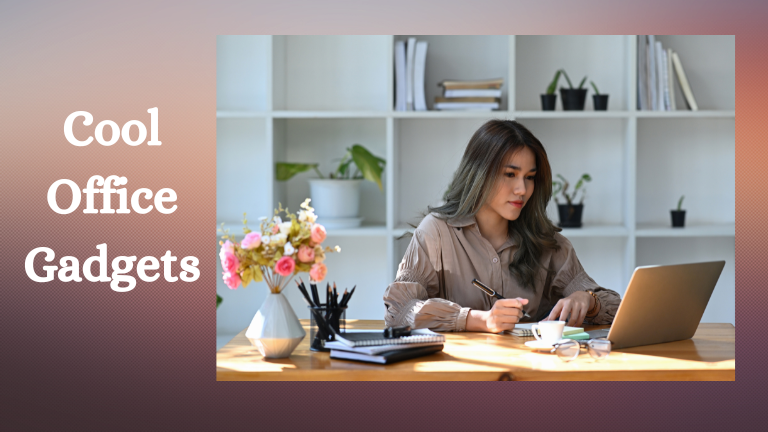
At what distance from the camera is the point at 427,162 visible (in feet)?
12.3

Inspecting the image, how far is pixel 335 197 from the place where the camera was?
11.5 feet

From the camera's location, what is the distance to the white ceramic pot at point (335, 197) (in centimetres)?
350

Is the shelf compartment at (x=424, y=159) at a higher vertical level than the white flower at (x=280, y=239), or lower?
higher

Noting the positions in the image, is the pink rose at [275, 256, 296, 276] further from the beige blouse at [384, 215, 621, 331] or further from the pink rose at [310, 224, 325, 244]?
the beige blouse at [384, 215, 621, 331]

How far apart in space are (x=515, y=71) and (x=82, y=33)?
2.29m

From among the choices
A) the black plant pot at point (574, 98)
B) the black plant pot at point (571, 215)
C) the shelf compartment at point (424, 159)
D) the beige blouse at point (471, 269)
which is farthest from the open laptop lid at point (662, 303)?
the shelf compartment at point (424, 159)

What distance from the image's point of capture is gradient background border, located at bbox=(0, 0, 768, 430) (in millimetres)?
1604

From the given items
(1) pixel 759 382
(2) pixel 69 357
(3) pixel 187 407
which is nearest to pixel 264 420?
(3) pixel 187 407

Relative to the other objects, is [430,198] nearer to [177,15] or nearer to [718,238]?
[718,238]

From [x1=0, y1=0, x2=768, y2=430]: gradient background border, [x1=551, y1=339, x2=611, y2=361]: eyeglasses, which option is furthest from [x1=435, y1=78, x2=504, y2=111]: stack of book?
[x1=551, y1=339, x2=611, y2=361]: eyeglasses

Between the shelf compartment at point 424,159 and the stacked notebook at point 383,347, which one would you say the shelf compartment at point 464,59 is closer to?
the shelf compartment at point 424,159

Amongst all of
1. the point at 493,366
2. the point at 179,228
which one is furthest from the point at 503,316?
the point at 179,228

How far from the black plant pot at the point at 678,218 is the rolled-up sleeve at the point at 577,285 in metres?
1.30

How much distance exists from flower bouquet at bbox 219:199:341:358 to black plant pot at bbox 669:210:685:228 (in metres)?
2.41
